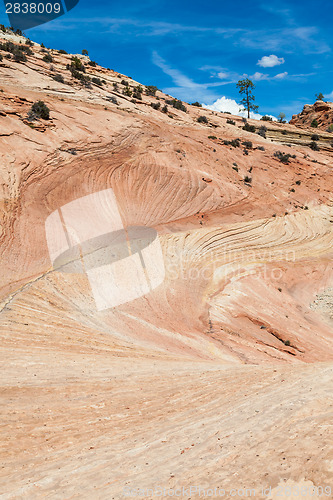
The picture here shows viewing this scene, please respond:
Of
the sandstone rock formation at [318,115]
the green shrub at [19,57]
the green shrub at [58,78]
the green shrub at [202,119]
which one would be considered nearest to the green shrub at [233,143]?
the green shrub at [202,119]

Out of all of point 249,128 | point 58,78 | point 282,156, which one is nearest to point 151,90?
point 249,128

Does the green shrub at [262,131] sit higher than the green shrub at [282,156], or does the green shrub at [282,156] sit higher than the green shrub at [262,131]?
the green shrub at [262,131]

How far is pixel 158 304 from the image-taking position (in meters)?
15.0

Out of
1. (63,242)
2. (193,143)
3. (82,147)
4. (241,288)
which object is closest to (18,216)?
(63,242)

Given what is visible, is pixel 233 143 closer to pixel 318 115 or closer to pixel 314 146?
pixel 314 146

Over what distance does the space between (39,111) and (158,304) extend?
1515cm

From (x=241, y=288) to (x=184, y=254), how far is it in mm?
3585

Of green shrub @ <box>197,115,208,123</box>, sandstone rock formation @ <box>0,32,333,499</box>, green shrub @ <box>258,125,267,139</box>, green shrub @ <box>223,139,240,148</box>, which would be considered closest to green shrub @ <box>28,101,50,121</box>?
sandstone rock formation @ <box>0,32,333,499</box>

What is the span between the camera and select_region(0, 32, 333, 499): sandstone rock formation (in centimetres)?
517

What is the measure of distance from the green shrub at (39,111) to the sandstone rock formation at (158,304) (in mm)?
539

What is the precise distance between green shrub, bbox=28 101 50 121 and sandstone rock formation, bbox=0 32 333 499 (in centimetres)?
54

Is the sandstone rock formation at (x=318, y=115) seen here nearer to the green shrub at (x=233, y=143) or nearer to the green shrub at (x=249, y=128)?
the green shrub at (x=249, y=128)

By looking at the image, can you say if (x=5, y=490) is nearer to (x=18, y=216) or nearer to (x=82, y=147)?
(x=18, y=216)

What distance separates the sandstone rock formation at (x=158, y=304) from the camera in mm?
5172
